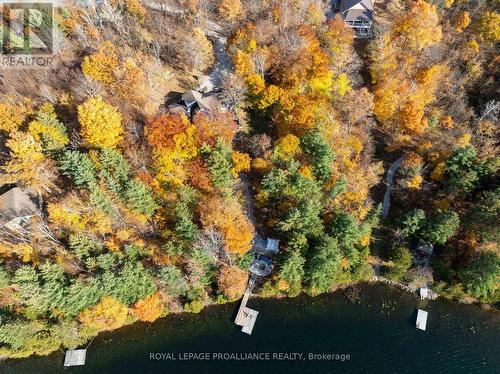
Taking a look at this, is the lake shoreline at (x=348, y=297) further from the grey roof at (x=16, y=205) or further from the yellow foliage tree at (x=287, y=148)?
the yellow foliage tree at (x=287, y=148)

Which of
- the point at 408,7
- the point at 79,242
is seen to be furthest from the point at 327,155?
the point at 408,7

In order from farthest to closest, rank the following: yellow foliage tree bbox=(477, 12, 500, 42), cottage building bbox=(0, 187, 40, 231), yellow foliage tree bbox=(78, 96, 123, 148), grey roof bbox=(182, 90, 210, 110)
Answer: yellow foliage tree bbox=(477, 12, 500, 42) < grey roof bbox=(182, 90, 210, 110) < cottage building bbox=(0, 187, 40, 231) < yellow foliage tree bbox=(78, 96, 123, 148)

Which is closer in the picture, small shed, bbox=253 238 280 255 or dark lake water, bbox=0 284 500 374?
dark lake water, bbox=0 284 500 374

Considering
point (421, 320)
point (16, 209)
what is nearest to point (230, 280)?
point (421, 320)

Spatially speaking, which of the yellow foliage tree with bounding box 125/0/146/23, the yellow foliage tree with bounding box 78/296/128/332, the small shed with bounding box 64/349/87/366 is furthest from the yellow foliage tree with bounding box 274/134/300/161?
the small shed with bounding box 64/349/87/366

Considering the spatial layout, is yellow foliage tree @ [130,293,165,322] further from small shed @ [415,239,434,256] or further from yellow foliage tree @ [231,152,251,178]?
small shed @ [415,239,434,256]

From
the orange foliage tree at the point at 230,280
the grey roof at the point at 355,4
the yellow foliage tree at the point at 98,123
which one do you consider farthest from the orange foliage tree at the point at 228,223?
the grey roof at the point at 355,4
